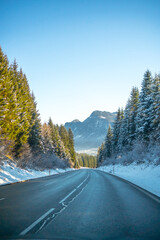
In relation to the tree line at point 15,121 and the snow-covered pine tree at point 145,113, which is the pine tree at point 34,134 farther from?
the snow-covered pine tree at point 145,113

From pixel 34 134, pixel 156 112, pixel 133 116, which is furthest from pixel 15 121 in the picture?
pixel 133 116

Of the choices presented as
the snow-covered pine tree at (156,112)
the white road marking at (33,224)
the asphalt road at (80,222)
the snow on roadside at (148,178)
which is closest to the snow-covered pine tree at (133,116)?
the snow-covered pine tree at (156,112)

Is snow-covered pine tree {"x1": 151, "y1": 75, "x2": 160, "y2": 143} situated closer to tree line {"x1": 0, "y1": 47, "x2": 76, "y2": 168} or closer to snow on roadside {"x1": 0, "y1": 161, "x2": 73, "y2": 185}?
snow on roadside {"x1": 0, "y1": 161, "x2": 73, "y2": 185}

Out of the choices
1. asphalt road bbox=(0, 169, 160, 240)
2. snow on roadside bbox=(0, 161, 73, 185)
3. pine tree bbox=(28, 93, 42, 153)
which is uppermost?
pine tree bbox=(28, 93, 42, 153)

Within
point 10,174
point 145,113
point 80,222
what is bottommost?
point 10,174

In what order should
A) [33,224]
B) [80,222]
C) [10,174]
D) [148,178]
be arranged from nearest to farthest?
[33,224] < [80,222] < [148,178] < [10,174]

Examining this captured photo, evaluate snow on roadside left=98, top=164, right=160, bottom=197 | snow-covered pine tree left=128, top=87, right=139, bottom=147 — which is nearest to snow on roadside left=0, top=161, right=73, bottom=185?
snow on roadside left=98, top=164, right=160, bottom=197

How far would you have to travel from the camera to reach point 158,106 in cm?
2423

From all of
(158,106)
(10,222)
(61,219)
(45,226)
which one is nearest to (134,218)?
(61,219)

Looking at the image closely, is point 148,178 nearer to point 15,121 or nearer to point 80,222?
point 80,222

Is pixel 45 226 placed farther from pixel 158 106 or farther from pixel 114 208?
pixel 158 106

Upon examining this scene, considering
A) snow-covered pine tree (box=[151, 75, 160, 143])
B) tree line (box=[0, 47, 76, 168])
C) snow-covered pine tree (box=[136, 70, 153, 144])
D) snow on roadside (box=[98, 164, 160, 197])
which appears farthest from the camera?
snow-covered pine tree (box=[136, 70, 153, 144])

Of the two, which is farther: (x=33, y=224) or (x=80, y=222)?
(x=80, y=222)

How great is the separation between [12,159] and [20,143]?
273cm
